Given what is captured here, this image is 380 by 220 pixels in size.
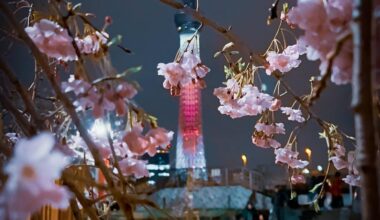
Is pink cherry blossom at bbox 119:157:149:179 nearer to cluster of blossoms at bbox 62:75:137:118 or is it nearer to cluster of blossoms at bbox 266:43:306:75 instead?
cluster of blossoms at bbox 62:75:137:118

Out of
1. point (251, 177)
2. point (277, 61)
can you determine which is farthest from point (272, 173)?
point (277, 61)

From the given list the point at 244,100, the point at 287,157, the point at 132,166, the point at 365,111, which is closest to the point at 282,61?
the point at 244,100

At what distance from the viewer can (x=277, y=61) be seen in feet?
3.91

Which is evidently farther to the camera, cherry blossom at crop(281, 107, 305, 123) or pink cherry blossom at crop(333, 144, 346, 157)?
cherry blossom at crop(281, 107, 305, 123)

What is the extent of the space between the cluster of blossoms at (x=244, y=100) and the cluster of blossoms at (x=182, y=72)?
117mm

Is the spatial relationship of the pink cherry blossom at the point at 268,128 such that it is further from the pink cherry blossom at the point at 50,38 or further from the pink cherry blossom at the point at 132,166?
the pink cherry blossom at the point at 50,38

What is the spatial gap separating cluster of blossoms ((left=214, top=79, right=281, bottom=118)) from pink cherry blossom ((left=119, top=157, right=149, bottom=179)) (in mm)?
→ 408

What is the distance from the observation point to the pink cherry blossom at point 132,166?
769mm

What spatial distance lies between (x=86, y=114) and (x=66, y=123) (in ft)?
0.14

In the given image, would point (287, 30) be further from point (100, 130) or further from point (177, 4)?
point (100, 130)

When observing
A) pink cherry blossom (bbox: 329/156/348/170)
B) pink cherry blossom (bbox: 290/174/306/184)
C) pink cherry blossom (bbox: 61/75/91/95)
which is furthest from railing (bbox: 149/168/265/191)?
pink cherry blossom (bbox: 61/75/91/95)

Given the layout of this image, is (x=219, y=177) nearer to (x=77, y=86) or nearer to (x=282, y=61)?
(x=282, y=61)

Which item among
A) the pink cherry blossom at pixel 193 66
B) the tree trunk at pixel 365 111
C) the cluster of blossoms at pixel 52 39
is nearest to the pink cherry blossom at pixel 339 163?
the pink cherry blossom at pixel 193 66

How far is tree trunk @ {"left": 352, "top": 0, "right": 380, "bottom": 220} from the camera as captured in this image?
36cm
